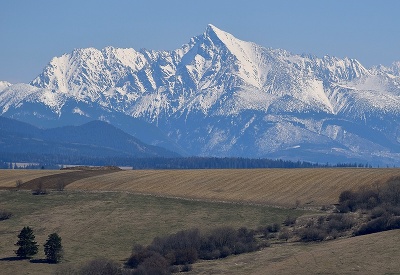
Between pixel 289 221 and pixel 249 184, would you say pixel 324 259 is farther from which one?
pixel 249 184

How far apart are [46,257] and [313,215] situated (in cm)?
2919

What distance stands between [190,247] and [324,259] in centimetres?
1337

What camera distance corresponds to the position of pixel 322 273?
A: 82.3 meters

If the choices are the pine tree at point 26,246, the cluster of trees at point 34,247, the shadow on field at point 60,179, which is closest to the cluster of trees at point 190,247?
the cluster of trees at point 34,247

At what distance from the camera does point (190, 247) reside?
313 feet

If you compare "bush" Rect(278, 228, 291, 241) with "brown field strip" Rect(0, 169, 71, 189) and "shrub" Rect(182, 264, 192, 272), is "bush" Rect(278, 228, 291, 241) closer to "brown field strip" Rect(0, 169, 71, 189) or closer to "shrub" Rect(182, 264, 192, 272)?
"shrub" Rect(182, 264, 192, 272)

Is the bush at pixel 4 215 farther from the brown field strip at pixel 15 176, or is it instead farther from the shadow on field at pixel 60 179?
the brown field strip at pixel 15 176

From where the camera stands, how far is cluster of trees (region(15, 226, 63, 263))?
9369 cm

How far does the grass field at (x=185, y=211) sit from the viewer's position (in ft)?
292

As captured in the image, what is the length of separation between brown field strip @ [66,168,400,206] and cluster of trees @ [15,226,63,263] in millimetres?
31272

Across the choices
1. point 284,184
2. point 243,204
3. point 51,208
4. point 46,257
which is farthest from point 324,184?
point 46,257

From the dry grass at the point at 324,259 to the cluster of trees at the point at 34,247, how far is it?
473 inches

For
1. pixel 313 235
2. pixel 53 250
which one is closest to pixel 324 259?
pixel 313 235

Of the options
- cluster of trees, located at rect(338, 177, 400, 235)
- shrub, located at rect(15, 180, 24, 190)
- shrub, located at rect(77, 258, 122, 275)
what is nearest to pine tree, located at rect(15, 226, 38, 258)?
shrub, located at rect(77, 258, 122, 275)
